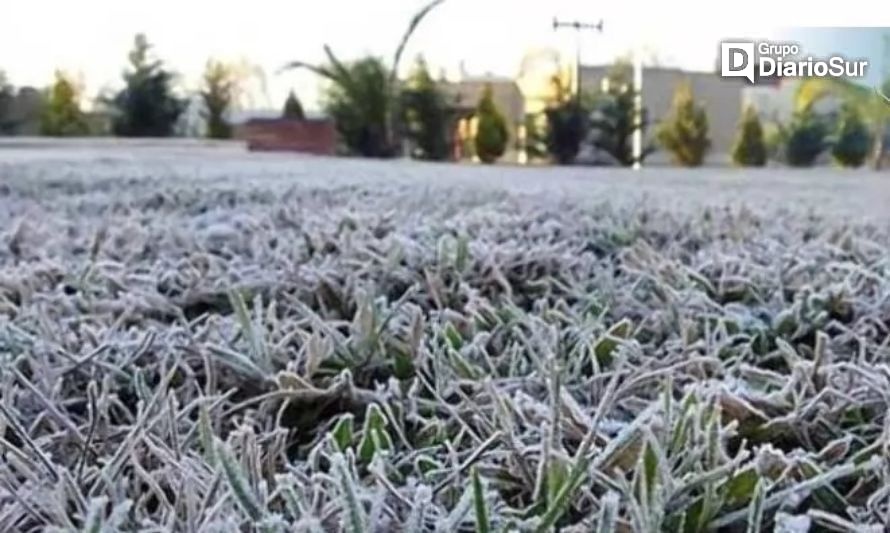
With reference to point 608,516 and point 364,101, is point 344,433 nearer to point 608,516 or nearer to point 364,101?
point 608,516

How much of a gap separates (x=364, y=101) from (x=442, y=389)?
36.1ft

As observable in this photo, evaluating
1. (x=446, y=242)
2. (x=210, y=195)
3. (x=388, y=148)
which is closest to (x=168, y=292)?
(x=446, y=242)

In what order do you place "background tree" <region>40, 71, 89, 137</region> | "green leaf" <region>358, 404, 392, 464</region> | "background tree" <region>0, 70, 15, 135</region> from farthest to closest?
"background tree" <region>40, 71, 89, 137</region>, "background tree" <region>0, 70, 15, 135</region>, "green leaf" <region>358, 404, 392, 464</region>

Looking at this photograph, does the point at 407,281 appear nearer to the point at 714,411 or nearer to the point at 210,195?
the point at 714,411

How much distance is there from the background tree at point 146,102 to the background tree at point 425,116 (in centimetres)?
235

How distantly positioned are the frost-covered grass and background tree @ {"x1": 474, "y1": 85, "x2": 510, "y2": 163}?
1051cm

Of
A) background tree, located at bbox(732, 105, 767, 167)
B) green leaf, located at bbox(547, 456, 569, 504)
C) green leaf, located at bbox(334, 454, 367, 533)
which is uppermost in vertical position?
green leaf, located at bbox(334, 454, 367, 533)

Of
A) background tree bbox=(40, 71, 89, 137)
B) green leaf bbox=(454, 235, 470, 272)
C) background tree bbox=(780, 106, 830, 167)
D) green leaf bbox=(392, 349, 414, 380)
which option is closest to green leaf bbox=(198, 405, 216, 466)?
green leaf bbox=(392, 349, 414, 380)

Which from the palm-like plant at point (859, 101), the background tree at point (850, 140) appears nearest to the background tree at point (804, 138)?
the background tree at point (850, 140)

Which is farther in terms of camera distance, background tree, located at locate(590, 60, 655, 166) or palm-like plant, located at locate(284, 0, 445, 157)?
background tree, located at locate(590, 60, 655, 166)

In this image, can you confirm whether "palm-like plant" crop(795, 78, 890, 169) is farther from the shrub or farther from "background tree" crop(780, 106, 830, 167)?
the shrub

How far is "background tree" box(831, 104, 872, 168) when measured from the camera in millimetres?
10289

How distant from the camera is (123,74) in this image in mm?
9648

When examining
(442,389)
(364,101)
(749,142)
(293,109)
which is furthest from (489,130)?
(442,389)
